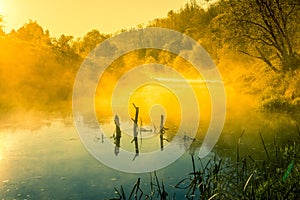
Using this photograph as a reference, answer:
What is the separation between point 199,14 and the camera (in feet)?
327

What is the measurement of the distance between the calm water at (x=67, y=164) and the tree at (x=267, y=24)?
7.87m

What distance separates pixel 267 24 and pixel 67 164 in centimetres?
1965

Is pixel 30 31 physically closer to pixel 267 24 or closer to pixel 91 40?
pixel 91 40

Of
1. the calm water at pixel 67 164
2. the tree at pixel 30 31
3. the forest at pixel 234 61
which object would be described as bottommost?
the calm water at pixel 67 164

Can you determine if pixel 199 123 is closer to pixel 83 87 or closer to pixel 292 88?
pixel 292 88

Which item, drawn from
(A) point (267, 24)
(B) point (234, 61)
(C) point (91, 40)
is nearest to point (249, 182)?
(A) point (267, 24)

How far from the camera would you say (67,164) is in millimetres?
16312

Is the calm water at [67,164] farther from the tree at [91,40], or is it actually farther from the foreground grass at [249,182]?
the tree at [91,40]

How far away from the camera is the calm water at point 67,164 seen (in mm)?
13148

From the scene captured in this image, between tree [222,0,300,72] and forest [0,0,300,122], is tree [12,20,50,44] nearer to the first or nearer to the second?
forest [0,0,300,122]

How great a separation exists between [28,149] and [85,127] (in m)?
5.96

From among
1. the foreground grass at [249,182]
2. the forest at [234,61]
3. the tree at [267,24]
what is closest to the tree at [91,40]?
the forest at [234,61]

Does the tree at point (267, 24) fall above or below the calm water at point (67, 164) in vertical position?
above

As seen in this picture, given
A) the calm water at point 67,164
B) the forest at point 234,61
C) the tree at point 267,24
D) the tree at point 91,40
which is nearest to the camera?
the calm water at point 67,164
